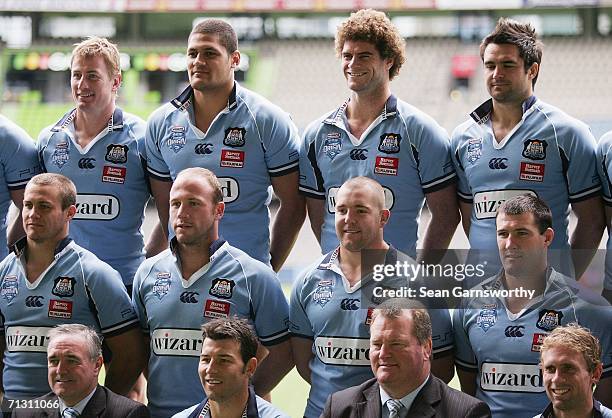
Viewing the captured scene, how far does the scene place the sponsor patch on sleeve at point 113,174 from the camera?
13.5 feet

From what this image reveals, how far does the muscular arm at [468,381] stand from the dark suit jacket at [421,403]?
418 mm

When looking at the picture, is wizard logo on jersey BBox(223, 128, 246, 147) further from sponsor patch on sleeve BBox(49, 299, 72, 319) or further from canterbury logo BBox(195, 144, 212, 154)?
sponsor patch on sleeve BBox(49, 299, 72, 319)

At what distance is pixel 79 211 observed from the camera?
415 cm

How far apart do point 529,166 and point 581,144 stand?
0.20 metres

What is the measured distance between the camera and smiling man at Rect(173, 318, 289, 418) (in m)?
3.25

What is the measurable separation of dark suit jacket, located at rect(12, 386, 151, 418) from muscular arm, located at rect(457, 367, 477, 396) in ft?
3.63

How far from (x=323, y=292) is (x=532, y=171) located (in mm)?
890

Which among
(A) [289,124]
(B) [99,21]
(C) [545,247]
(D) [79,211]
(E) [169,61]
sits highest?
(B) [99,21]

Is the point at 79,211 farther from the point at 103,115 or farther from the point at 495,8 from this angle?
the point at 495,8

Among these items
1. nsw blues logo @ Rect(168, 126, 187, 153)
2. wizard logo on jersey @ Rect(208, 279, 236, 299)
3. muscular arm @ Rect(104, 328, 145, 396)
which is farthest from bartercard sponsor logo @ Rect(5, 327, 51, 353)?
nsw blues logo @ Rect(168, 126, 187, 153)

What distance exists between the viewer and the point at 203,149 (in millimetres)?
3996

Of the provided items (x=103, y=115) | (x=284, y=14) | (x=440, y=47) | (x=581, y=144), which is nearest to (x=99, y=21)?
(x=284, y=14)

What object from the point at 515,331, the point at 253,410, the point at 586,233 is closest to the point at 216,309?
the point at 253,410

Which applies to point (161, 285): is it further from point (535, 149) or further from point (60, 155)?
point (535, 149)
